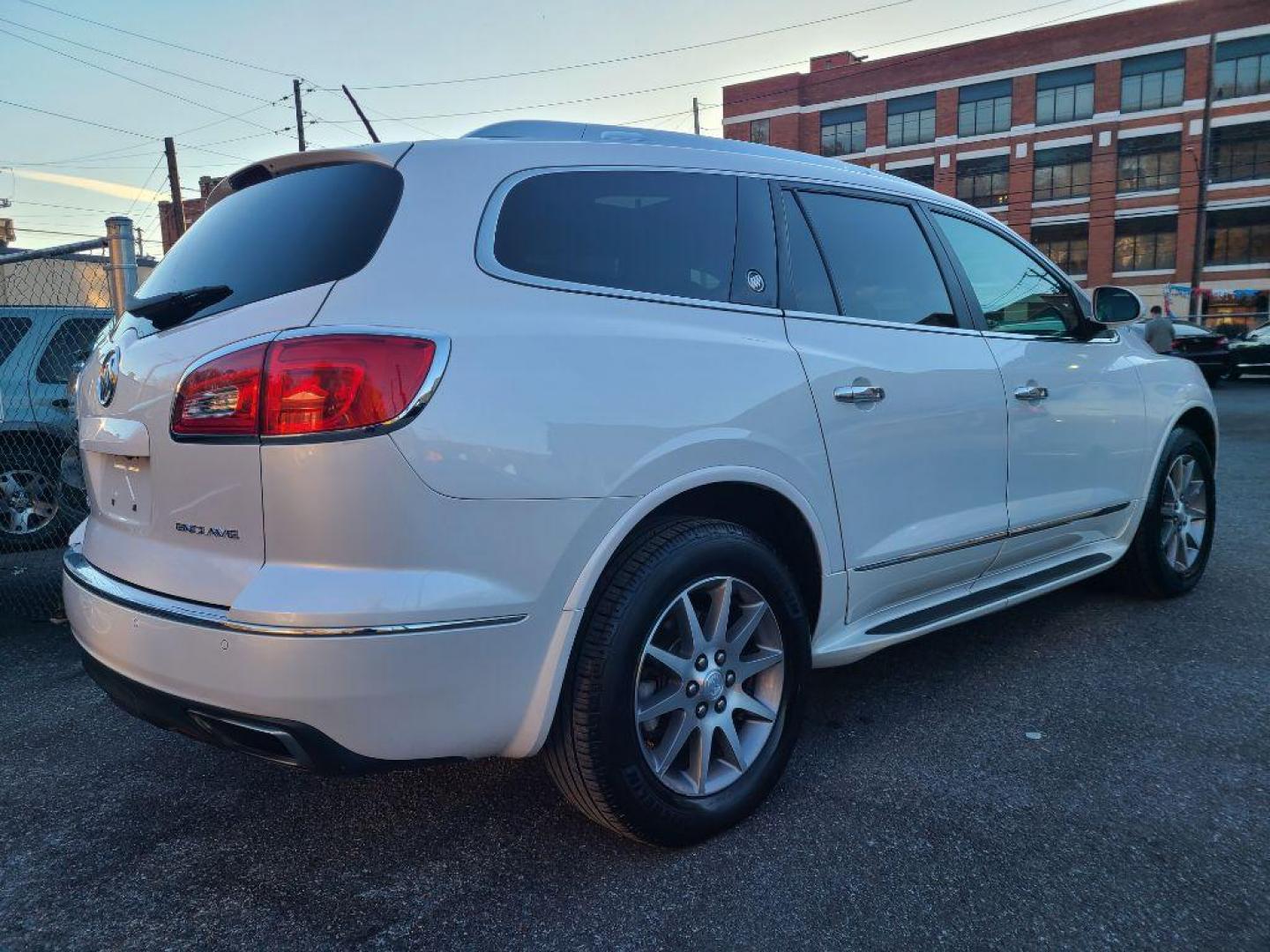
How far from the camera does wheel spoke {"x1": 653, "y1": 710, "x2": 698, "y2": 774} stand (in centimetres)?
224

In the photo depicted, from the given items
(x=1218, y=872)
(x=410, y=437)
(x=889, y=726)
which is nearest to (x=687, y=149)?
(x=410, y=437)

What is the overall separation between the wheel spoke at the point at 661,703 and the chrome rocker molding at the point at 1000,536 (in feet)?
2.46

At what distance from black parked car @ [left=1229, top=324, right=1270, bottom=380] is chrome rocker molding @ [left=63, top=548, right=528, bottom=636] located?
77.6ft

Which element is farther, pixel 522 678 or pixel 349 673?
pixel 522 678

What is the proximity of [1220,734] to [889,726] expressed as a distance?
103 centimetres

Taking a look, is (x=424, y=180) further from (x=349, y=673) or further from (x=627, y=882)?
(x=627, y=882)

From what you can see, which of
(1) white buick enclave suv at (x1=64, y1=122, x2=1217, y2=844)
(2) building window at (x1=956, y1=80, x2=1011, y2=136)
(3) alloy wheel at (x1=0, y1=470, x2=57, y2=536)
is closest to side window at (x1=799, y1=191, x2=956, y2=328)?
(1) white buick enclave suv at (x1=64, y1=122, x2=1217, y2=844)

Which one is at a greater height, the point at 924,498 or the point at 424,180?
the point at 424,180

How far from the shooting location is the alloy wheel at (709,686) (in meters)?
2.24

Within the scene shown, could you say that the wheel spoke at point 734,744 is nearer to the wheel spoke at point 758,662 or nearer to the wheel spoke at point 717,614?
the wheel spoke at point 758,662

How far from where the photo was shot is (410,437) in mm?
1793

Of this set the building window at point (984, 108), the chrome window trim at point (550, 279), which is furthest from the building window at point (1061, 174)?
the chrome window trim at point (550, 279)

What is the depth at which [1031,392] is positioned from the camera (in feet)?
11.0

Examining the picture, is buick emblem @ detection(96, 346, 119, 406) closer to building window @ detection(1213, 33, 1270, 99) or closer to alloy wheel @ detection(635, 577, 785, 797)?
alloy wheel @ detection(635, 577, 785, 797)
